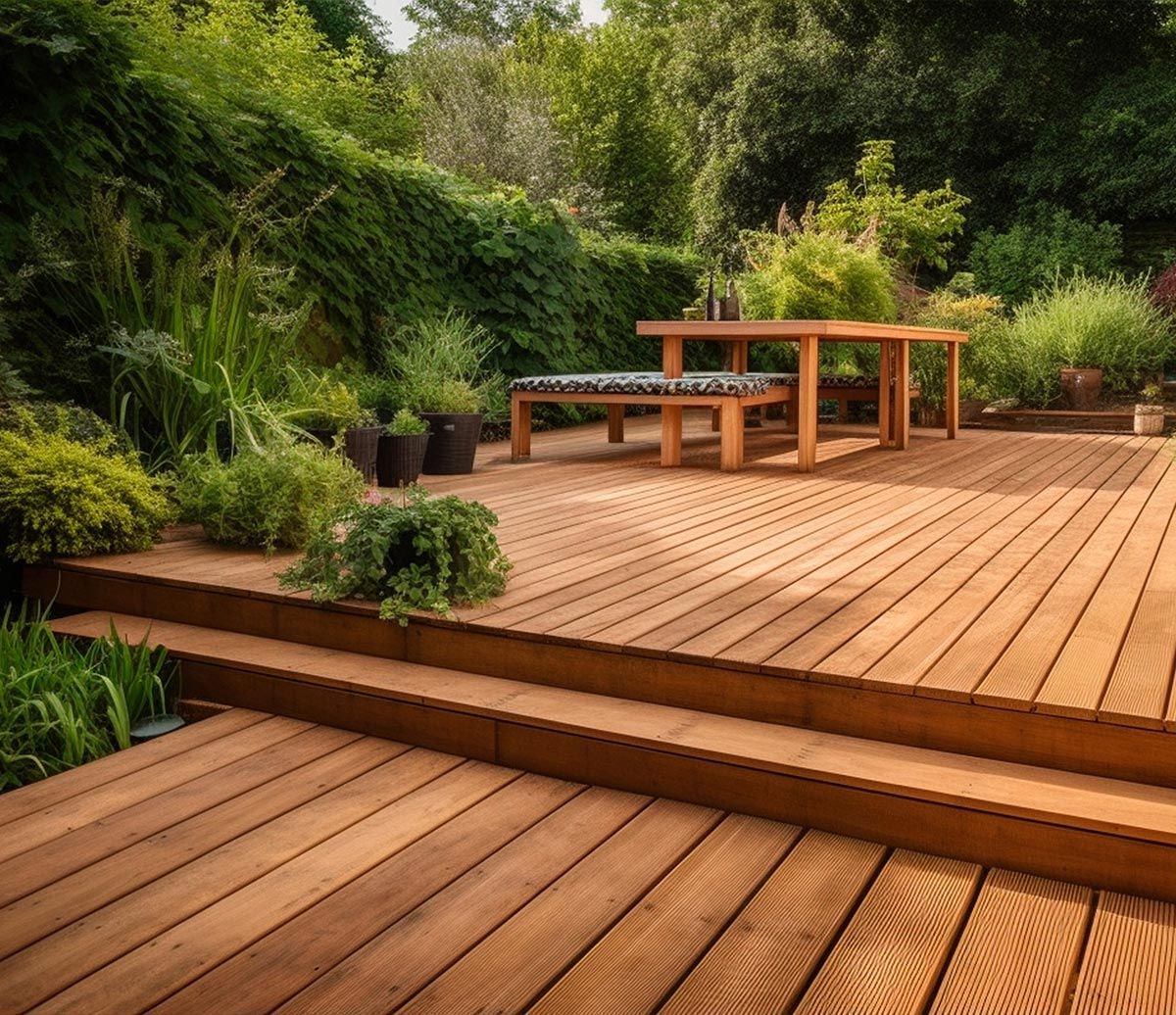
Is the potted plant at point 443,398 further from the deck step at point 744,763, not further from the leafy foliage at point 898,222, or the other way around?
the leafy foliage at point 898,222

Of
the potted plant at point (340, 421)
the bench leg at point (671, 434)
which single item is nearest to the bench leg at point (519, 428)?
the bench leg at point (671, 434)

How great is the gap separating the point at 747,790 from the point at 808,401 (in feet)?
12.1

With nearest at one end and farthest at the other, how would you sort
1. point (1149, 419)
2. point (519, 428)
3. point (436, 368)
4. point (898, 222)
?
point (436, 368) → point (519, 428) → point (1149, 419) → point (898, 222)

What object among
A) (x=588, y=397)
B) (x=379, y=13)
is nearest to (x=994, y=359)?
(x=588, y=397)

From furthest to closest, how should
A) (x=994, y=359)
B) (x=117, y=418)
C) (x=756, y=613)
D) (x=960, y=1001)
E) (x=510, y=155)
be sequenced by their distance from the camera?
1. (x=510, y=155)
2. (x=994, y=359)
3. (x=117, y=418)
4. (x=756, y=613)
5. (x=960, y=1001)

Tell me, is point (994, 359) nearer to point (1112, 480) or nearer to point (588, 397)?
point (1112, 480)

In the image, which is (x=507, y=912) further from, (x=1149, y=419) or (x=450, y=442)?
(x=1149, y=419)

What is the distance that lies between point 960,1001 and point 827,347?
835 cm

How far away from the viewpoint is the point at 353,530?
271cm

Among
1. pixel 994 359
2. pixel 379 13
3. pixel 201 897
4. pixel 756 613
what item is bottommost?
pixel 201 897

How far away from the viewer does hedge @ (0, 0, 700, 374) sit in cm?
382

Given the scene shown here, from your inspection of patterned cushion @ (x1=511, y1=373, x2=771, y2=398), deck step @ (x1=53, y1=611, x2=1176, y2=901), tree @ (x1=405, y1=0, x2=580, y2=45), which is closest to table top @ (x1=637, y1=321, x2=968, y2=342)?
patterned cushion @ (x1=511, y1=373, x2=771, y2=398)

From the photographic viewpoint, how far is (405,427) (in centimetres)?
484

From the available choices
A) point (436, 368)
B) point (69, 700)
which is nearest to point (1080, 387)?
point (436, 368)
